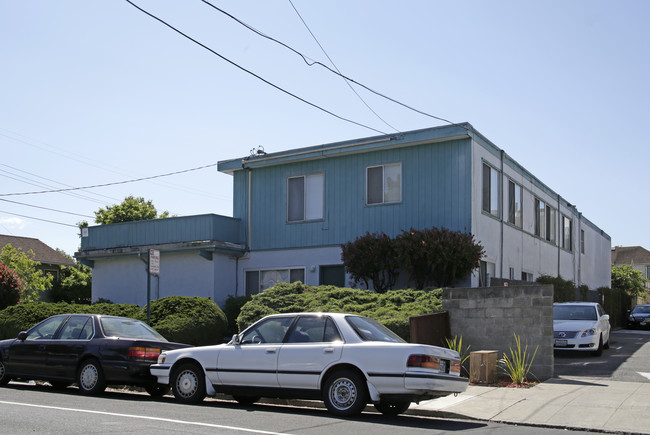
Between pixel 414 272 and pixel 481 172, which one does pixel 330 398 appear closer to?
pixel 414 272

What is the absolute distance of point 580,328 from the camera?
703 inches

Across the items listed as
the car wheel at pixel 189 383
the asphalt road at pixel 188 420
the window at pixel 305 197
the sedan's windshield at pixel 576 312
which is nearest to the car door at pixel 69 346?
the asphalt road at pixel 188 420

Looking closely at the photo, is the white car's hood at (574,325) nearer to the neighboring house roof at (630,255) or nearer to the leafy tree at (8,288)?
the leafy tree at (8,288)

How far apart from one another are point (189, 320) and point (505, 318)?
24.9 ft

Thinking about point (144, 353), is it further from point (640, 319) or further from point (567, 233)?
point (640, 319)

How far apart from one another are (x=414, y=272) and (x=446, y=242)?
4.19 feet

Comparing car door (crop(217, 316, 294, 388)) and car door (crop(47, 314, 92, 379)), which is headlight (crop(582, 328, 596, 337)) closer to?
car door (crop(217, 316, 294, 388))

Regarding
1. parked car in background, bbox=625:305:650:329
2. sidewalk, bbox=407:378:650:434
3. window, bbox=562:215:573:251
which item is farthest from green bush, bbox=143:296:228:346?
parked car in background, bbox=625:305:650:329

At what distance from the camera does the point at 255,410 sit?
33.7ft

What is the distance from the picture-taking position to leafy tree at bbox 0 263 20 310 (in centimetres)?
2422

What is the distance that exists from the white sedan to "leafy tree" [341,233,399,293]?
8906 millimetres

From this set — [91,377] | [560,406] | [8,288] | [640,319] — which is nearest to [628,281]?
[640,319]

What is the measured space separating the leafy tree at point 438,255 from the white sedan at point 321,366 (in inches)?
325

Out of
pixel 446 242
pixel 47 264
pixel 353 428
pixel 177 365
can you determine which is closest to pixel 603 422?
pixel 353 428
